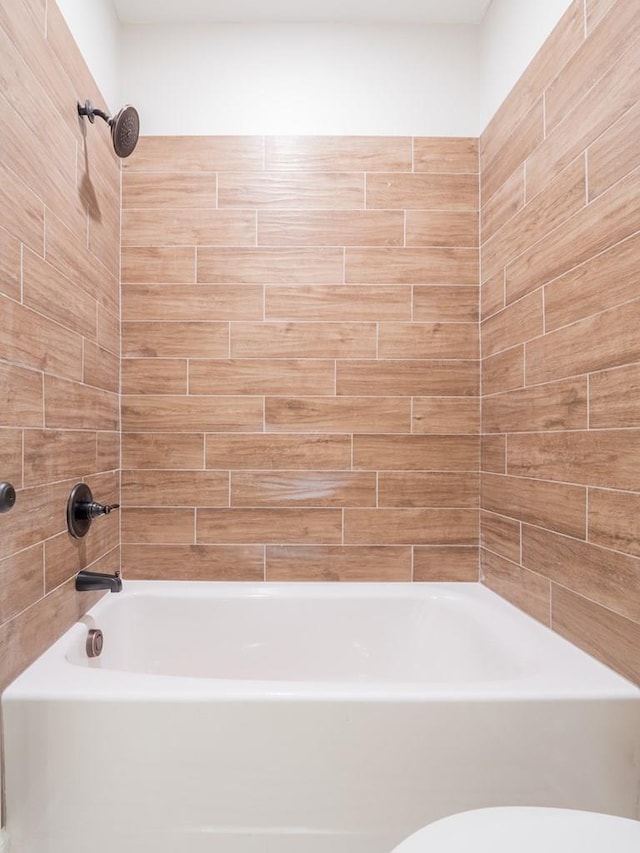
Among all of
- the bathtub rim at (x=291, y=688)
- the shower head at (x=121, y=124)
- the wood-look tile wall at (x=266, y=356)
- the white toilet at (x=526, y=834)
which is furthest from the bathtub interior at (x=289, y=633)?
the shower head at (x=121, y=124)

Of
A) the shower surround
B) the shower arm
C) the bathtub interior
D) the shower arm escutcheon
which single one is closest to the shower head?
the shower arm

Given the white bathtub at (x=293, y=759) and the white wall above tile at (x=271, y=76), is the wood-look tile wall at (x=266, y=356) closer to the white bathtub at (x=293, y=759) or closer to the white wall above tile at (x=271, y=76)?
the white wall above tile at (x=271, y=76)

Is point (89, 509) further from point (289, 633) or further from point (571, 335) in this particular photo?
point (571, 335)

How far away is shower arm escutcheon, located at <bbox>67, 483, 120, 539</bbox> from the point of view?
1.63 metres

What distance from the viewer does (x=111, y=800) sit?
120 cm

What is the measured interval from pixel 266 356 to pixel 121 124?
0.90m

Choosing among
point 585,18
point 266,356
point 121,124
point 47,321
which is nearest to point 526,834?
point 47,321

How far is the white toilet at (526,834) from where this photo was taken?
83cm

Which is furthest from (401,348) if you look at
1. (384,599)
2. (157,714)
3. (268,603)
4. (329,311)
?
(157,714)

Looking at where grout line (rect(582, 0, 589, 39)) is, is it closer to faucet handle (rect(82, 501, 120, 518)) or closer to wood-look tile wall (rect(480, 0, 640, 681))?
wood-look tile wall (rect(480, 0, 640, 681))

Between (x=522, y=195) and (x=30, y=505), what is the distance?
1.75 m

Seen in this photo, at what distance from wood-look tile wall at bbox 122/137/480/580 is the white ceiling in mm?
469

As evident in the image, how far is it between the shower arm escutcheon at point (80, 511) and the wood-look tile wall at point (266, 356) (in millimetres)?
438

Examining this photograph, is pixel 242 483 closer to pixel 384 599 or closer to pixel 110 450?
pixel 110 450
